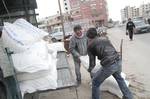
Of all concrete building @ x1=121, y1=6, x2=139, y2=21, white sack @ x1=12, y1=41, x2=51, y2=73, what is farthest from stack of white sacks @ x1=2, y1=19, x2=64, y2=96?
concrete building @ x1=121, y1=6, x2=139, y2=21

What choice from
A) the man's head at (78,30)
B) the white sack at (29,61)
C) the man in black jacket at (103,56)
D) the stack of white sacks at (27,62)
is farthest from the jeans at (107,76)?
the man's head at (78,30)

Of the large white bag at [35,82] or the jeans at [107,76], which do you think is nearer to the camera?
the large white bag at [35,82]

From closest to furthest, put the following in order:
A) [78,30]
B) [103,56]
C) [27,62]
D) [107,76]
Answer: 1. [27,62]
2. [103,56]
3. [107,76]
4. [78,30]

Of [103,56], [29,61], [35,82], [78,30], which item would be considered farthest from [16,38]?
[78,30]

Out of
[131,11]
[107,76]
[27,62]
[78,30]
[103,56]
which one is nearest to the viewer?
[27,62]

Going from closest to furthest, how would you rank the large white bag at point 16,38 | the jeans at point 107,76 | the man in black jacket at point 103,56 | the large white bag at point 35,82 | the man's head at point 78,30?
the large white bag at point 16,38
the large white bag at point 35,82
the man in black jacket at point 103,56
the jeans at point 107,76
the man's head at point 78,30

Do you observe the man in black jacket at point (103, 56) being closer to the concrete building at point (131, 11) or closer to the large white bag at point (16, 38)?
the large white bag at point (16, 38)

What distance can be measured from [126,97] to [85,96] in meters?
1.35

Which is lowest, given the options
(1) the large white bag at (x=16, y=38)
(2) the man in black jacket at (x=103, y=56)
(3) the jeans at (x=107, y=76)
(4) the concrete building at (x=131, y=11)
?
(4) the concrete building at (x=131, y=11)

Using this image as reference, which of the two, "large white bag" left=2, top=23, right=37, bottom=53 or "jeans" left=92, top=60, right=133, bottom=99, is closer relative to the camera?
"large white bag" left=2, top=23, right=37, bottom=53

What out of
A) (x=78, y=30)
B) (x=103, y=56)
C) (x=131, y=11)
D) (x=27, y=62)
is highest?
(x=78, y=30)

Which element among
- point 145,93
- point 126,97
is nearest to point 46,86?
point 126,97

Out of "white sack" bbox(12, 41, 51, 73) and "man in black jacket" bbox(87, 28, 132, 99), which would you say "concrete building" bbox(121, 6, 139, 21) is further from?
"white sack" bbox(12, 41, 51, 73)

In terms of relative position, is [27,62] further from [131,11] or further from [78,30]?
[131,11]
